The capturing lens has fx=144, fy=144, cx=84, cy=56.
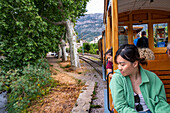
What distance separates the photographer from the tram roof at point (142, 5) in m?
3.75

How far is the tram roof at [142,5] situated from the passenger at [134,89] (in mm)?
2394

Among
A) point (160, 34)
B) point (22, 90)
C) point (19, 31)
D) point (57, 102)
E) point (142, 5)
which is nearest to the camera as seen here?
point (142, 5)

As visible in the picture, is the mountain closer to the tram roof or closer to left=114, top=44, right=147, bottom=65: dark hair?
the tram roof

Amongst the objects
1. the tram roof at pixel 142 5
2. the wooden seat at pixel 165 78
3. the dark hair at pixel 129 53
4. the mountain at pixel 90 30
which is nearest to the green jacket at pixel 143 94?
the dark hair at pixel 129 53

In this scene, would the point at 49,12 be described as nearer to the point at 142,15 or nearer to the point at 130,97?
the point at 142,15

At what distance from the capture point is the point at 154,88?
1.64 meters

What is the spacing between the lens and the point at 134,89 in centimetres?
169

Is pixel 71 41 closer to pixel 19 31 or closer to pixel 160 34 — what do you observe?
pixel 19 31

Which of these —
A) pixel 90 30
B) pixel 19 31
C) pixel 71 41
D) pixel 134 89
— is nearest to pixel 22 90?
pixel 19 31

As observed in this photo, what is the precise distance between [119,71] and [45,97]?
497cm

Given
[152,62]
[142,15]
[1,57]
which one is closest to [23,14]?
[1,57]

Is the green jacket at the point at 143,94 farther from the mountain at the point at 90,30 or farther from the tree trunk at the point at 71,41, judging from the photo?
the tree trunk at the point at 71,41

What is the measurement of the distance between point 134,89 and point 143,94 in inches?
4.4

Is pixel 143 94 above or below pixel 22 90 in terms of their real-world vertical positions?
above
